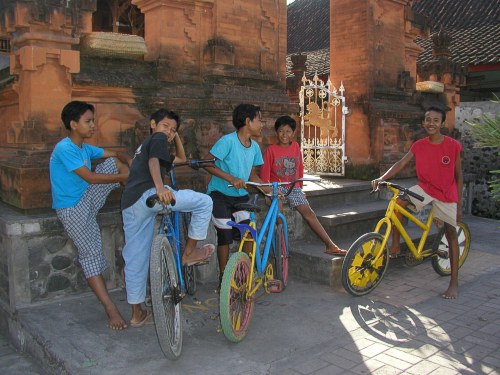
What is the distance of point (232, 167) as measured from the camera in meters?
4.80

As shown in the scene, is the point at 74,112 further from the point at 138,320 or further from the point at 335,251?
the point at 335,251

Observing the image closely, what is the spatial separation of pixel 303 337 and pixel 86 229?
209 cm

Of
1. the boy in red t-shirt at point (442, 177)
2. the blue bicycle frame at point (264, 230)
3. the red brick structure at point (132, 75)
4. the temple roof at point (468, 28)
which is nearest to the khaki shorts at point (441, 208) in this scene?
the boy in red t-shirt at point (442, 177)

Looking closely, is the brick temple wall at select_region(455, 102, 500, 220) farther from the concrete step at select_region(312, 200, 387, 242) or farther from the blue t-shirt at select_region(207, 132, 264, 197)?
the blue t-shirt at select_region(207, 132, 264, 197)

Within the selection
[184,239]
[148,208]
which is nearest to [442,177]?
[184,239]

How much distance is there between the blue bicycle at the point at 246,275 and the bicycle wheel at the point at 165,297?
352 mm

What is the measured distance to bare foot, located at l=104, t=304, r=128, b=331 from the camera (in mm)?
4156

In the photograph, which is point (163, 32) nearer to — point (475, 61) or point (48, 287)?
point (48, 287)

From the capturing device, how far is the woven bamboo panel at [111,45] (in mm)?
5406

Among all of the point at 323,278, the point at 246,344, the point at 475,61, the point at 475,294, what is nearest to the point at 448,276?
the point at 475,294

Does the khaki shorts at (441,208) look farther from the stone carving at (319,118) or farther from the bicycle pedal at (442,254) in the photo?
the stone carving at (319,118)

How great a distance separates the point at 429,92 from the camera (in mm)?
10164

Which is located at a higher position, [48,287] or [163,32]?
[163,32]

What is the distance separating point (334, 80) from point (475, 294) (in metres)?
5.31
